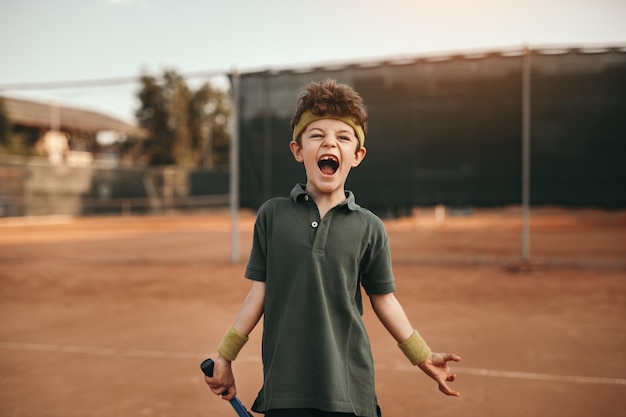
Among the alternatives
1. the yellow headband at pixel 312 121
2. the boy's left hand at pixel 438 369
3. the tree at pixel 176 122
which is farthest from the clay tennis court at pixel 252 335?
the tree at pixel 176 122

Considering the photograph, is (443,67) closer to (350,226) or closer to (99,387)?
(99,387)

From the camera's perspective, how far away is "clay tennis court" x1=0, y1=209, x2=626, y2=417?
10.3 feet

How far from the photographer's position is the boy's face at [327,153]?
1.61m

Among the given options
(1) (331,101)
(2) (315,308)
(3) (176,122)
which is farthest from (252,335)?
(3) (176,122)

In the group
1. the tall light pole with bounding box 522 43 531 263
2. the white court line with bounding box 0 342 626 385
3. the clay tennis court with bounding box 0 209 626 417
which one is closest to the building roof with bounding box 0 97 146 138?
the clay tennis court with bounding box 0 209 626 417

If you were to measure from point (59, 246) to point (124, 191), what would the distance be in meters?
12.7

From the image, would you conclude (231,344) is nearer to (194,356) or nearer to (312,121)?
(312,121)

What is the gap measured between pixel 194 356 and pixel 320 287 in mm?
2707

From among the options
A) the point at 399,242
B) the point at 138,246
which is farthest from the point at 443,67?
the point at 138,246

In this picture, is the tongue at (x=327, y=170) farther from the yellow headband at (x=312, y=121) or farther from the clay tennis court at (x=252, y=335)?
the clay tennis court at (x=252, y=335)

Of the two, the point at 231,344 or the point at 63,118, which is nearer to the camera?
the point at 231,344

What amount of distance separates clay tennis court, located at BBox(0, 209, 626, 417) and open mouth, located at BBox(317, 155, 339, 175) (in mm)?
1792

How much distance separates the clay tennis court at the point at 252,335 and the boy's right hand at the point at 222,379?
4.71 ft

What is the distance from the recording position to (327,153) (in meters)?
1.60
